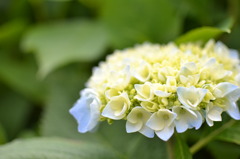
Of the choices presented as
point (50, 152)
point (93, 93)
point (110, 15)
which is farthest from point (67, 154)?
point (110, 15)

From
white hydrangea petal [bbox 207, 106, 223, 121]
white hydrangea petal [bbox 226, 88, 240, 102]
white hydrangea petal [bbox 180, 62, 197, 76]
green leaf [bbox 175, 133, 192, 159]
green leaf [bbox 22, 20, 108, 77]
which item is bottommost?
green leaf [bbox 22, 20, 108, 77]

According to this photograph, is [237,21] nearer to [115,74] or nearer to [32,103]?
[115,74]

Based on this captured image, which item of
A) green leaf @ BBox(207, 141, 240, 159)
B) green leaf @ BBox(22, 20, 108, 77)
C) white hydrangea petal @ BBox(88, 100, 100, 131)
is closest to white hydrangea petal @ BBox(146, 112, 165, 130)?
white hydrangea petal @ BBox(88, 100, 100, 131)

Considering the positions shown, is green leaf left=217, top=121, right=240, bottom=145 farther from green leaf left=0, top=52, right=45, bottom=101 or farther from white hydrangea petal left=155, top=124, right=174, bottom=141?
green leaf left=0, top=52, right=45, bottom=101

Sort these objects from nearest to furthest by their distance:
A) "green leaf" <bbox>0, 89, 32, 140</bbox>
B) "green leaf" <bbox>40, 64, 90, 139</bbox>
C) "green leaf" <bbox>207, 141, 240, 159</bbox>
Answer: "green leaf" <bbox>207, 141, 240, 159</bbox> → "green leaf" <bbox>40, 64, 90, 139</bbox> → "green leaf" <bbox>0, 89, 32, 140</bbox>

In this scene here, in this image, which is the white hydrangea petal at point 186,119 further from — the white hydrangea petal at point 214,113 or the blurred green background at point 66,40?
the blurred green background at point 66,40

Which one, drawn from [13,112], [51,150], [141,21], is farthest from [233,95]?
[13,112]

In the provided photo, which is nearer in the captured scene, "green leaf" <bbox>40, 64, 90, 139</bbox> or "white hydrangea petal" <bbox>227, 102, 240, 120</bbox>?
"white hydrangea petal" <bbox>227, 102, 240, 120</bbox>
